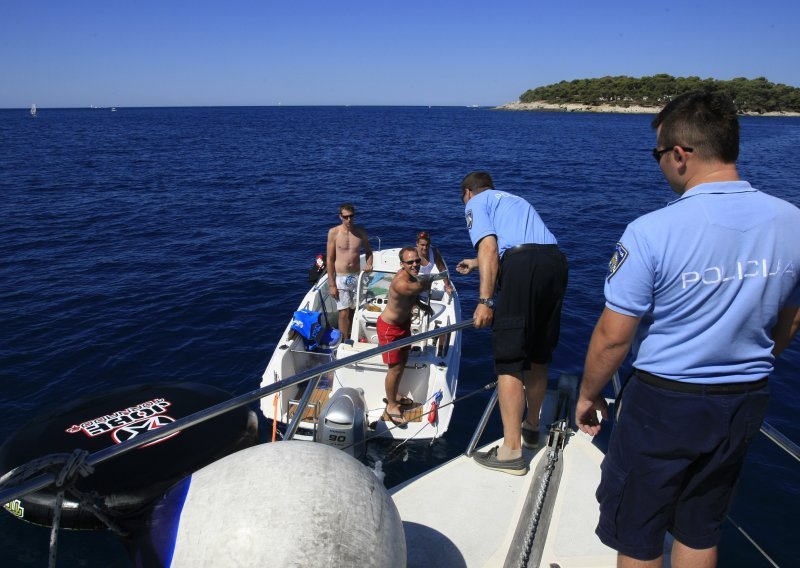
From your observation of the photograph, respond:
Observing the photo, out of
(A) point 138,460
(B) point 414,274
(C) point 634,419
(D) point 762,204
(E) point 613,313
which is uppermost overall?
(D) point 762,204

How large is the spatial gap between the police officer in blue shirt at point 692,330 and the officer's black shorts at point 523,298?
3.99ft

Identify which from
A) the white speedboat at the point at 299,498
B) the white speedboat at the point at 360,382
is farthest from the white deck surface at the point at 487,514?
the white speedboat at the point at 360,382

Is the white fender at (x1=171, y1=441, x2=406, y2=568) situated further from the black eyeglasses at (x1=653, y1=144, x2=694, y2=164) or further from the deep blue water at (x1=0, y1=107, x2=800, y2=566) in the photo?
the deep blue water at (x1=0, y1=107, x2=800, y2=566)

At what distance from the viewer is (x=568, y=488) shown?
141 inches

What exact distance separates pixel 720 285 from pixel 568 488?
2.17m

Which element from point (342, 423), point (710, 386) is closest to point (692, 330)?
point (710, 386)

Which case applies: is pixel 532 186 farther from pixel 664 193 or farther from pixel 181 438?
pixel 181 438

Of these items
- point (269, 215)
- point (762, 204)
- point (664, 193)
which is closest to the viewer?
point (762, 204)

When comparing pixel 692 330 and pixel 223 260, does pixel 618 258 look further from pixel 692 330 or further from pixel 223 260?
pixel 223 260

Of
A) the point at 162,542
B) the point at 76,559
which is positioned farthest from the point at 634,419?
the point at 76,559

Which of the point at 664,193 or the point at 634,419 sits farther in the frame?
the point at 664,193

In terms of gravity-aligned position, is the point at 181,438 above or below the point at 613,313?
below

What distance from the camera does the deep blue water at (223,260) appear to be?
27.3ft

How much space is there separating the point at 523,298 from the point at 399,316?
345 centimetres
